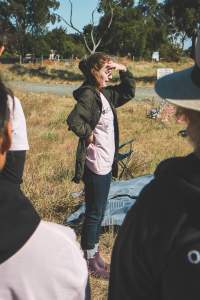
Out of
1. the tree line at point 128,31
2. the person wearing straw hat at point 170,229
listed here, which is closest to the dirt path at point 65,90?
the tree line at point 128,31

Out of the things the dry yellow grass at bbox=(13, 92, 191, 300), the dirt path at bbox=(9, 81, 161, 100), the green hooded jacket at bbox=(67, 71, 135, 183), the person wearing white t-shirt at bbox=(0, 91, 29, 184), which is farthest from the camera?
the dirt path at bbox=(9, 81, 161, 100)

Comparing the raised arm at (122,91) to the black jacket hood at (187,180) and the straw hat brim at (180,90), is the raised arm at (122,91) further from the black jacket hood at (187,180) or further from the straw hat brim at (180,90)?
the black jacket hood at (187,180)

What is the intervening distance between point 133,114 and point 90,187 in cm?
1117

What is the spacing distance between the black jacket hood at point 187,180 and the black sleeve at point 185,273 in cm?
8

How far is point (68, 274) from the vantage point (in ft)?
4.63

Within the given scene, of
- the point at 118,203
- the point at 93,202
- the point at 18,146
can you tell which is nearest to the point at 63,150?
the point at 118,203

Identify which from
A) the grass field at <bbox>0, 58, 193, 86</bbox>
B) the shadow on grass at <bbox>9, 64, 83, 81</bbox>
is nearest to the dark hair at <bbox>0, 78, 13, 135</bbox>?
the grass field at <bbox>0, 58, 193, 86</bbox>

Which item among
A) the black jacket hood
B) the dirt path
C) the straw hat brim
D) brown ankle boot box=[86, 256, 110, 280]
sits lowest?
the dirt path

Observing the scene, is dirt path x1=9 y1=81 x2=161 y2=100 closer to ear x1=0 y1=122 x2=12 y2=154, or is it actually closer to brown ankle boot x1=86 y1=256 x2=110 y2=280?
brown ankle boot x1=86 y1=256 x2=110 y2=280

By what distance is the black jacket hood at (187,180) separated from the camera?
4.59ft

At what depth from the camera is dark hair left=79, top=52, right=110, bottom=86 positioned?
3969 millimetres

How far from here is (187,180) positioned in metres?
1.42

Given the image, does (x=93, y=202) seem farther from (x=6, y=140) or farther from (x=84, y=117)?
(x=6, y=140)

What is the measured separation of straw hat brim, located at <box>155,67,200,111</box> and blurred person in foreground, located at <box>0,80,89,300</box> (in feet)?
1.43
